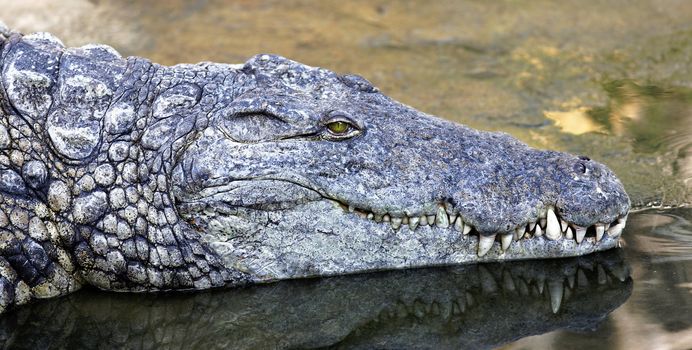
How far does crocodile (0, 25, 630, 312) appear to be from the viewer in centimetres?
482

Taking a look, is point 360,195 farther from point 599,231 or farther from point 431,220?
point 599,231

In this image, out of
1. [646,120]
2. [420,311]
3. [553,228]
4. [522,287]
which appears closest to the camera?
[420,311]

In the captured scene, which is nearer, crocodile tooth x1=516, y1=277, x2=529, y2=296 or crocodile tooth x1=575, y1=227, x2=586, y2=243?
crocodile tooth x1=516, y1=277, x2=529, y2=296

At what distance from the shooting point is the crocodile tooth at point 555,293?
4621mm

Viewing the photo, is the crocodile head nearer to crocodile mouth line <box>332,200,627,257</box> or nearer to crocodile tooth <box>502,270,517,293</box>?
crocodile mouth line <box>332,200,627,257</box>

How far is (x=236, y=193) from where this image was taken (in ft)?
15.8

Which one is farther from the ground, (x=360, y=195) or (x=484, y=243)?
(x=360, y=195)

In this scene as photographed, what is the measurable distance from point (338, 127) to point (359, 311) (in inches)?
34.7

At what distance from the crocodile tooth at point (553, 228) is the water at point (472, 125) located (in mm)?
142

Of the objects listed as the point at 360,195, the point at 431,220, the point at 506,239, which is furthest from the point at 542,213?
the point at 360,195

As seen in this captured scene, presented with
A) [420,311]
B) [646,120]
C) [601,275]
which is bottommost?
[420,311]

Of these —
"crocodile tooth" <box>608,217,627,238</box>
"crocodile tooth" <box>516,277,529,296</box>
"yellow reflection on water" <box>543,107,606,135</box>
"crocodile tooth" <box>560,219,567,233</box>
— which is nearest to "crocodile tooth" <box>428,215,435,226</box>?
"crocodile tooth" <box>516,277,529,296</box>

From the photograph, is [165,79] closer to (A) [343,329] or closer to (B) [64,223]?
(B) [64,223]

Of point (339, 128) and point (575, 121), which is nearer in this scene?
point (339, 128)
